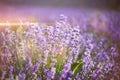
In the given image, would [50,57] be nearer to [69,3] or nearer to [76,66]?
[76,66]

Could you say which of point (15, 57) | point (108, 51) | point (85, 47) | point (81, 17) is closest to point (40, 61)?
point (15, 57)

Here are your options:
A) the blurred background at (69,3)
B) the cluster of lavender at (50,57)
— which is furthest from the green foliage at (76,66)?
the blurred background at (69,3)

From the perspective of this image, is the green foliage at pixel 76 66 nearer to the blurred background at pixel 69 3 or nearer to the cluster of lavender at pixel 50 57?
the cluster of lavender at pixel 50 57

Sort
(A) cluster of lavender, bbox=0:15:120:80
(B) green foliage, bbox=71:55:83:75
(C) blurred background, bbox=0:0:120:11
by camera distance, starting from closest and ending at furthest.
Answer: (A) cluster of lavender, bbox=0:15:120:80, (B) green foliage, bbox=71:55:83:75, (C) blurred background, bbox=0:0:120:11

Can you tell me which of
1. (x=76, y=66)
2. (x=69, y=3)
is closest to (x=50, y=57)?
(x=76, y=66)

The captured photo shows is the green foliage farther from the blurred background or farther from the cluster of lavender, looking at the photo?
the blurred background

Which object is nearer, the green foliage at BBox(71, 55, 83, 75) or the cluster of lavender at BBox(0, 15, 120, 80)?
the cluster of lavender at BBox(0, 15, 120, 80)

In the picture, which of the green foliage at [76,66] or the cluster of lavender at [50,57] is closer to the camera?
the cluster of lavender at [50,57]

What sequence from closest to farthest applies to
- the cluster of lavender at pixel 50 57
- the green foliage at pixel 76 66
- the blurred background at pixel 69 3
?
the cluster of lavender at pixel 50 57 < the green foliage at pixel 76 66 < the blurred background at pixel 69 3

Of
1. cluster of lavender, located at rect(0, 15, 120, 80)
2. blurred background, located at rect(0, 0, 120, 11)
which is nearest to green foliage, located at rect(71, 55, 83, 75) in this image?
cluster of lavender, located at rect(0, 15, 120, 80)

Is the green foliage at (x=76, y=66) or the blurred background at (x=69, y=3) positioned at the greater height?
the blurred background at (x=69, y=3)
